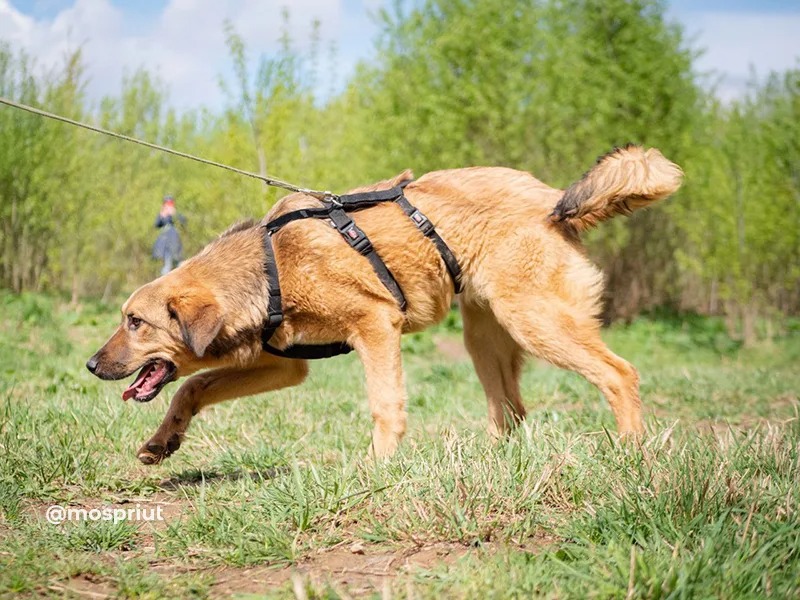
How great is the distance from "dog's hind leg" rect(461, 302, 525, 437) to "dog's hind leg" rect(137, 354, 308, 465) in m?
1.16

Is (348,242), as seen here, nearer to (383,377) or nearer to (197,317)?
(383,377)

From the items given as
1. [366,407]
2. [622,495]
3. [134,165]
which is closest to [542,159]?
[134,165]

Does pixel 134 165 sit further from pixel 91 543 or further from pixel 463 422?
pixel 91 543

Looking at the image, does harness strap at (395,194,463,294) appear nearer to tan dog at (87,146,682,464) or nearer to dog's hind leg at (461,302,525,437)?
tan dog at (87,146,682,464)

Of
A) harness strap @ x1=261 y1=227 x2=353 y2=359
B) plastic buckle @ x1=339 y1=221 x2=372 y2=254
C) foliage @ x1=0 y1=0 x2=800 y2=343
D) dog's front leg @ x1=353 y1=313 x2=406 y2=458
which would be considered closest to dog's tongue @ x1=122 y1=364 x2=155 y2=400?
harness strap @ x1=261 y1=227 x2=353 y2=359

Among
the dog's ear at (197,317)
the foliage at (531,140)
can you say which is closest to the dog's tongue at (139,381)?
the dog's ear at (197,317)

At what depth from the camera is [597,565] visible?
2.81m

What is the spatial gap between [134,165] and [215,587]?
20060 mm

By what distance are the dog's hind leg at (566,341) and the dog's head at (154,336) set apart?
1749 mm

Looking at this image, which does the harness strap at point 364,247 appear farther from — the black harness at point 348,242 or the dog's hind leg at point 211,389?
the dog's hind leg at point 211,389

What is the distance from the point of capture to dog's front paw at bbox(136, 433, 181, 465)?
15.1 feet

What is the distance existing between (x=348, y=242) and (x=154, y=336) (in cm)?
126

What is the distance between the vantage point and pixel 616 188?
4.91 m

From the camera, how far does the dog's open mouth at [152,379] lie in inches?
187
